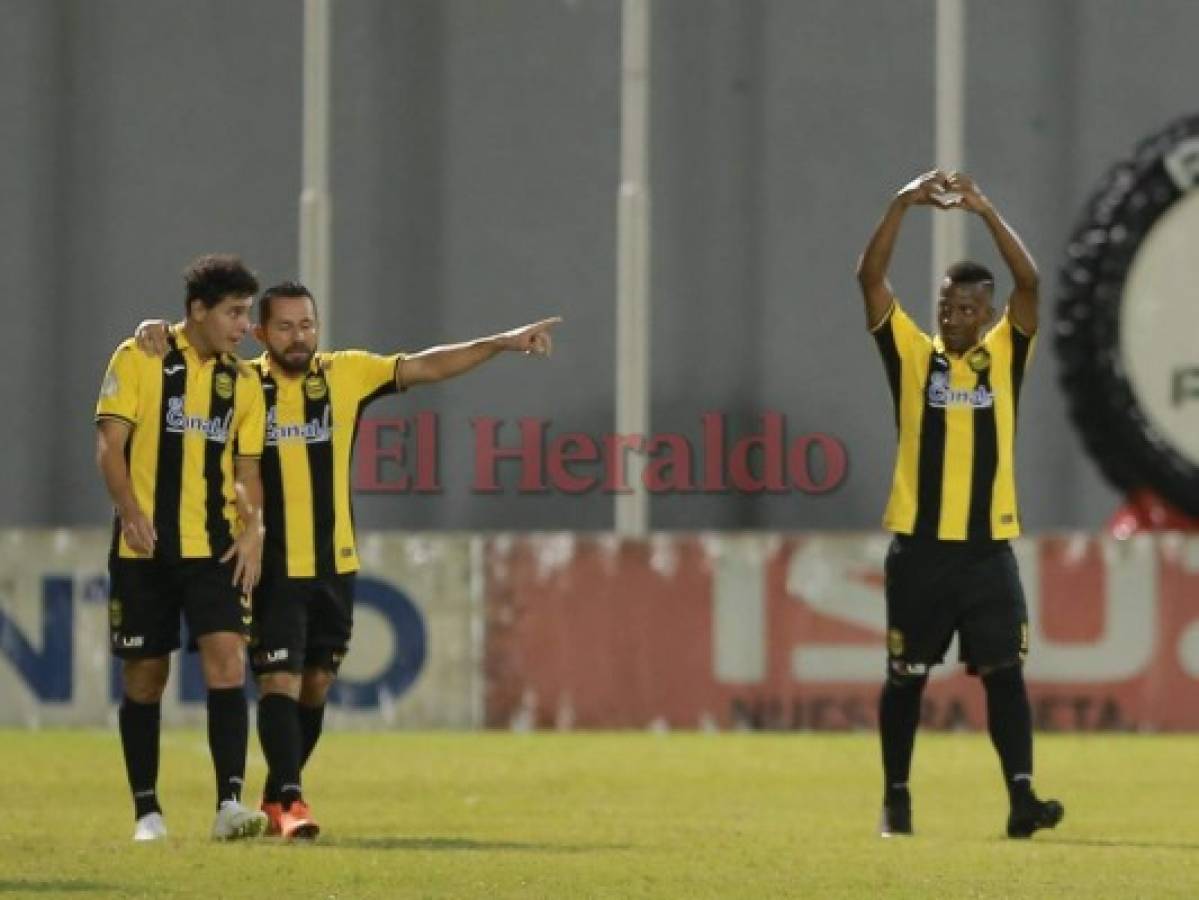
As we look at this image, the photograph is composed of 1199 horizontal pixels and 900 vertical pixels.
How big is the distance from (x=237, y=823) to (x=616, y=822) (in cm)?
182

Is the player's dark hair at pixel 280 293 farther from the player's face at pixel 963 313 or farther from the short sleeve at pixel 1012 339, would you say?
the short sleeve at pixel 1012 339

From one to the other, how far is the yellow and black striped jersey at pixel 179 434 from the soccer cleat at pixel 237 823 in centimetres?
75

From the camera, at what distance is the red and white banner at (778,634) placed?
1648cm

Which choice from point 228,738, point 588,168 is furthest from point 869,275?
point 588,168

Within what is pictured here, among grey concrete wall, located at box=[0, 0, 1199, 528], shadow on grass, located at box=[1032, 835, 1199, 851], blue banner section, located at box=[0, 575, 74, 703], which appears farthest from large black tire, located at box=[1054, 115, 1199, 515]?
shadow on grass, located at box=[1032, 835, 1199, 851]

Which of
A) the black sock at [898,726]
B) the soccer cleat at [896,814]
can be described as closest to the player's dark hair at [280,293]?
the black sock at [898,726]

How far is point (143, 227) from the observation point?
21.3 metres

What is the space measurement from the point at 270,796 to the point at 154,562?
789 millimetres

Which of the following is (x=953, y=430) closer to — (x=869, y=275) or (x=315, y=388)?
(x=869, y=275)

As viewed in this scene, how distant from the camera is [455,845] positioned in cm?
1052

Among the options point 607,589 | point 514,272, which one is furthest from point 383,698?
point 514,272

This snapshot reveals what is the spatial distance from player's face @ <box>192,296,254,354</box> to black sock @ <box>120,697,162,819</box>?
1099 millimetres

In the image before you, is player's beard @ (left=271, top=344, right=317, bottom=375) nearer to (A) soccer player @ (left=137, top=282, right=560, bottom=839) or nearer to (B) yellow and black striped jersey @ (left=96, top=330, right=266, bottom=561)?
(A) soccer player @ (left=137, top=282, right=560, bottom=839)

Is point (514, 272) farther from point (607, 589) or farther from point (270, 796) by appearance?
point (270, 796)
